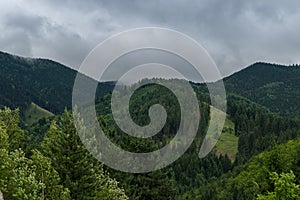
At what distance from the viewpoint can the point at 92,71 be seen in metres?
25.0

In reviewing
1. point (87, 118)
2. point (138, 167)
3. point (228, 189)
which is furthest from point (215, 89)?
point (228, 189)

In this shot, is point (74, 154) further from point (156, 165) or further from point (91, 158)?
point (156, 165)

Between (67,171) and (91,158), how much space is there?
13.8 feet

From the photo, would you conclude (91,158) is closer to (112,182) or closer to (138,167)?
(112,182)

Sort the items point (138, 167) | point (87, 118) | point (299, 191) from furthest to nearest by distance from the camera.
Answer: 1. point (138, 167)
2. point (87, 118)
3. point (299, 191)

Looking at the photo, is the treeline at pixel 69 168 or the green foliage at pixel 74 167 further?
the green foliage at pixel 74 167

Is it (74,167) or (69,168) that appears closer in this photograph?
(74,167)

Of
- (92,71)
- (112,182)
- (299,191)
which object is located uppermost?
(92,71)

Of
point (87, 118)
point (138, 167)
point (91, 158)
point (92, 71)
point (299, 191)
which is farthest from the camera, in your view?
point (138, 167)

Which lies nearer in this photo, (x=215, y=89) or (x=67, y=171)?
(x=215, y=89)

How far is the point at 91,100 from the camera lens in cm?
2612

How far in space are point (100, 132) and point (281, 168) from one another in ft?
113

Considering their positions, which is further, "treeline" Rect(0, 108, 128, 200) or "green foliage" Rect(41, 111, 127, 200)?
"green foliage" Rect(41, 111, 127, 200)

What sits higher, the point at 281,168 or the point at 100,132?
the point at 100,132
